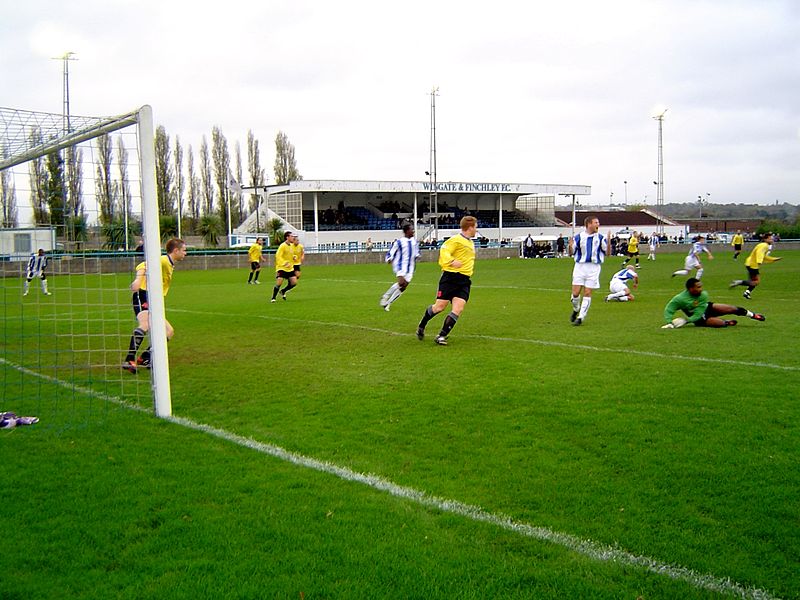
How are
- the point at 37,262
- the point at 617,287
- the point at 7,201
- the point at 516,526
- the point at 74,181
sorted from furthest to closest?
1. the point at 617,287
2. the point at 37,262
3. the point at 7,201
4. the point at 74,181
5. the point at 516,526

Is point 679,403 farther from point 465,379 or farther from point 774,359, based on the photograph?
point 774,359

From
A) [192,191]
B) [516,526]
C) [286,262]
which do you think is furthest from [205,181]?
[516,526]

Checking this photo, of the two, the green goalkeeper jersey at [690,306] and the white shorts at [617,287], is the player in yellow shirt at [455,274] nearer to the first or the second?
the green goalkeeper jersey at [690,306]

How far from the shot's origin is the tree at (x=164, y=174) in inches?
2178

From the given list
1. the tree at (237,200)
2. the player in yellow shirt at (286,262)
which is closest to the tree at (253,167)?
the tree at (237,200)

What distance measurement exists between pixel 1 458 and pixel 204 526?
2.58 meters

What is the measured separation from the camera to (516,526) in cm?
466

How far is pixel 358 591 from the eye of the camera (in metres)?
3.84

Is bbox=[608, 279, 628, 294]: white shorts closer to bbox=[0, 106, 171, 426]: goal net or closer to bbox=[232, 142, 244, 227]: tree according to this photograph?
bbox=[0, 106, 171, 426]: goal net

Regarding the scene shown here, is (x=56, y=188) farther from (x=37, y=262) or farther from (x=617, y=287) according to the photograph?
(x=617, y=287)

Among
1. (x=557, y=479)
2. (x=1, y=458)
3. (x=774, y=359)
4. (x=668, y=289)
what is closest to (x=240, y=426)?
(x=1, y=458)

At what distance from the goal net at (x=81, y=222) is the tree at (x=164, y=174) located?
4650cm

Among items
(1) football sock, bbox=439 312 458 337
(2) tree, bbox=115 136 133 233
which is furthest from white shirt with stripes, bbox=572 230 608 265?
(2) tree, bbox=115 136 133 233

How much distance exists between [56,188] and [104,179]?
102cm
